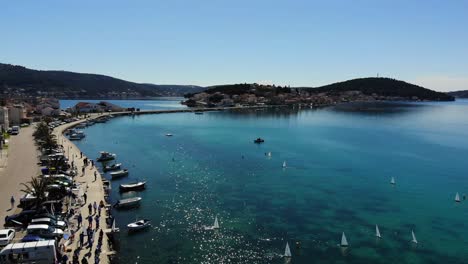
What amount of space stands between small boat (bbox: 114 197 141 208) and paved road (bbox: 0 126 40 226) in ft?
22.4

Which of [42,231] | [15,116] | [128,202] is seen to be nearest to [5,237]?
[42,231]

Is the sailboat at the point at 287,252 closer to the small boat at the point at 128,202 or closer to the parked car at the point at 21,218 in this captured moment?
the small boat at the point at 128,202

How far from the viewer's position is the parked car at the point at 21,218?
882 inches

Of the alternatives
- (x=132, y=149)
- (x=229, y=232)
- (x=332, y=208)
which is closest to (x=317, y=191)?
(x=332, y=208)

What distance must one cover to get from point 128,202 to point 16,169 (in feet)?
47.5

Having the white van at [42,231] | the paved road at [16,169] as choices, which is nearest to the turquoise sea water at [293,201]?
the white van at [42,231]

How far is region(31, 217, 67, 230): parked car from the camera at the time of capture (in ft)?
71.2

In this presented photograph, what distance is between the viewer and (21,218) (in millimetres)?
22656

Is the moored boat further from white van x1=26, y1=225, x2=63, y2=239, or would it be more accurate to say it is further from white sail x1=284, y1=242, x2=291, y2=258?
white sail x1=284, y1=242, x2=291, y2=258

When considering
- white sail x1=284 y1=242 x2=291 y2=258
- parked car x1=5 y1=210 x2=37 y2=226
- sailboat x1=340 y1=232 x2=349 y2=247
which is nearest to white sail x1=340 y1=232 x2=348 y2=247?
sailboat x1=340 y1=232 x2=349 y2=247

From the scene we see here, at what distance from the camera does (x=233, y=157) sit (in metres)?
51.9

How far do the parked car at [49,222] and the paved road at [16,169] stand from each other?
2.27 meters

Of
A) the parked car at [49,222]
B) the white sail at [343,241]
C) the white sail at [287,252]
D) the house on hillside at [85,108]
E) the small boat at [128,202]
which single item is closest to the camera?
the white sail at [287,252]

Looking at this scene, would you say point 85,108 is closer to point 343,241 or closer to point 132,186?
point 132,186
